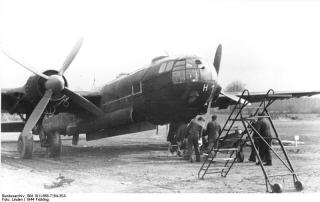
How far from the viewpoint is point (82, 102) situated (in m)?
14.8

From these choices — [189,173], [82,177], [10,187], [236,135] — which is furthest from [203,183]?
[236,135]

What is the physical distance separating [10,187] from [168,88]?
6.40 m

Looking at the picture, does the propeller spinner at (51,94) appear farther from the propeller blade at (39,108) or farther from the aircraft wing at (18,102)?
the aircraft wing at (18,102)

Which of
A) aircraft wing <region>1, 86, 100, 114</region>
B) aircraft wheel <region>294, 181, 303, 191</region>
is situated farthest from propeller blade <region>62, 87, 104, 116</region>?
aircraft wheel <region>294, 181, 303, 191</region>

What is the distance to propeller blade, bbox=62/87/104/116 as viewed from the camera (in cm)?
1417

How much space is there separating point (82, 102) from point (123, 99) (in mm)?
1614

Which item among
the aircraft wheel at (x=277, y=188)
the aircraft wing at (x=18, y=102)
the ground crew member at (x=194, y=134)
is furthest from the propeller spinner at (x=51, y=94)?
the aircraft wheel at (x=277, y=188)

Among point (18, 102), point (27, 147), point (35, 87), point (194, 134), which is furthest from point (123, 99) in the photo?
point (27, 147)

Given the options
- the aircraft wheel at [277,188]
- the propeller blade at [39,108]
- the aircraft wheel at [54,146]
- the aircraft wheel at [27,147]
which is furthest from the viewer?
the aircraft wheel at [54,146]

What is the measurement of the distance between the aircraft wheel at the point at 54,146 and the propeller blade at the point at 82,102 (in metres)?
1.77

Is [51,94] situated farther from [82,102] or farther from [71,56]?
[71,56]

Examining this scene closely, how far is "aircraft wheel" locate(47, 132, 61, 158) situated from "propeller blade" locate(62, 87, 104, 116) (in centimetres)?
177

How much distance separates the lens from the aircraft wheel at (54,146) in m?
15.1

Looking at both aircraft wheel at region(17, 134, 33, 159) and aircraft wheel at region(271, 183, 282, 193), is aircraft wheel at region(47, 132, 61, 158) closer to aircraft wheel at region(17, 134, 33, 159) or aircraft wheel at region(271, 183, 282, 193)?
aircraft wheel at region(17, 134, 33, 159)
